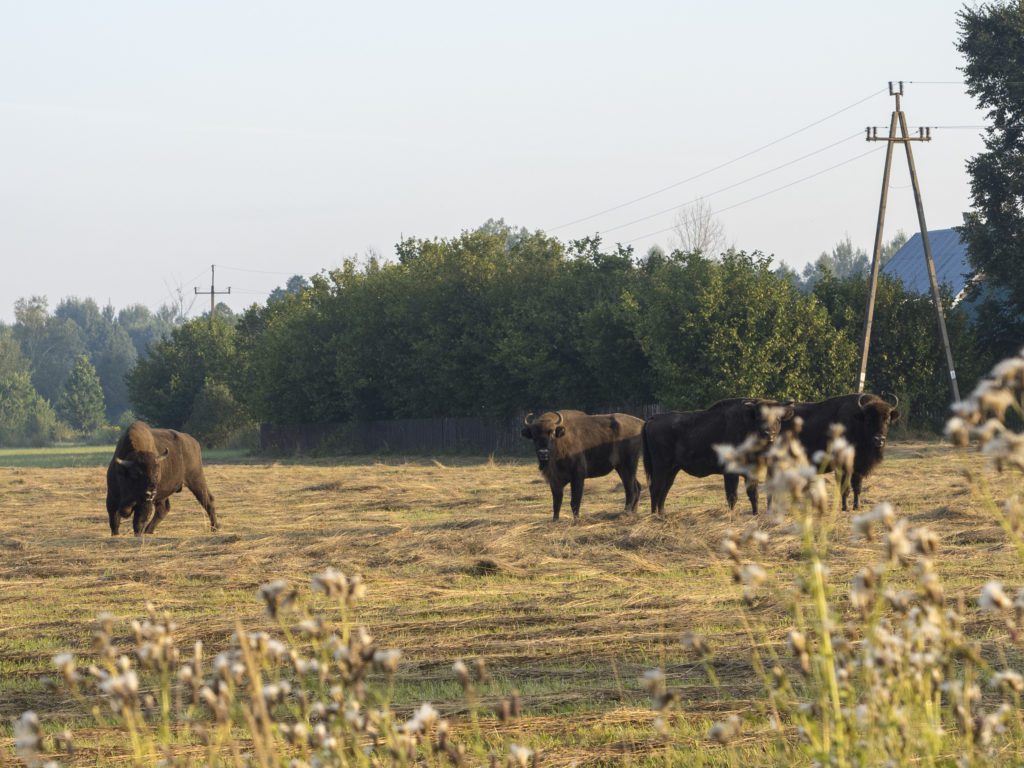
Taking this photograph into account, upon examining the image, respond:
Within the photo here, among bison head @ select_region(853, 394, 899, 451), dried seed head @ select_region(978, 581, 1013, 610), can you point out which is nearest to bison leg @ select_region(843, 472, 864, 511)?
bison head @ select_region(853, 394, 899, 451)

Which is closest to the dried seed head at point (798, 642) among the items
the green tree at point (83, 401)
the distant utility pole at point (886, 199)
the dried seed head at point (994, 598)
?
the dried seed head at point (994, 598)

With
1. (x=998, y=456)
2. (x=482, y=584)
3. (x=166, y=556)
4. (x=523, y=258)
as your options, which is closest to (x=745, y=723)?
(x=998, y=456)

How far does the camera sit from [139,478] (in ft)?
67.9

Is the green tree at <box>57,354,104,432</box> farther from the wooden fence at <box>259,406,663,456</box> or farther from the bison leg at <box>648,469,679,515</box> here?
the bison leg at <box>648,469,679,515</box>

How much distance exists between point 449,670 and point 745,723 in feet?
9.27

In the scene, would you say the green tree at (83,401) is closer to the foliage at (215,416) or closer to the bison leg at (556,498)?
the foliage at (215,416)

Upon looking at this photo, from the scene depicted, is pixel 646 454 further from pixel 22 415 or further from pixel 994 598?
pixel 22 415

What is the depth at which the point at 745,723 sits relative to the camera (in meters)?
7.09

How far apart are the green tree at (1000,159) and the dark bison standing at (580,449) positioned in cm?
2994

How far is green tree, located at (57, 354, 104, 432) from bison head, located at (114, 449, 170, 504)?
131 meters

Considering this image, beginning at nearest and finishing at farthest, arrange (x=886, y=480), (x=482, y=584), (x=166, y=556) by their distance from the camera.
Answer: (x=482, y=584)
(x=166, y=556)
(x=886, y=480)

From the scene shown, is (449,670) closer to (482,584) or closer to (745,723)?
(745,723)

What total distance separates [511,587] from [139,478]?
890 centimetres

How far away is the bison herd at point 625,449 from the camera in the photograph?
20.7 m
